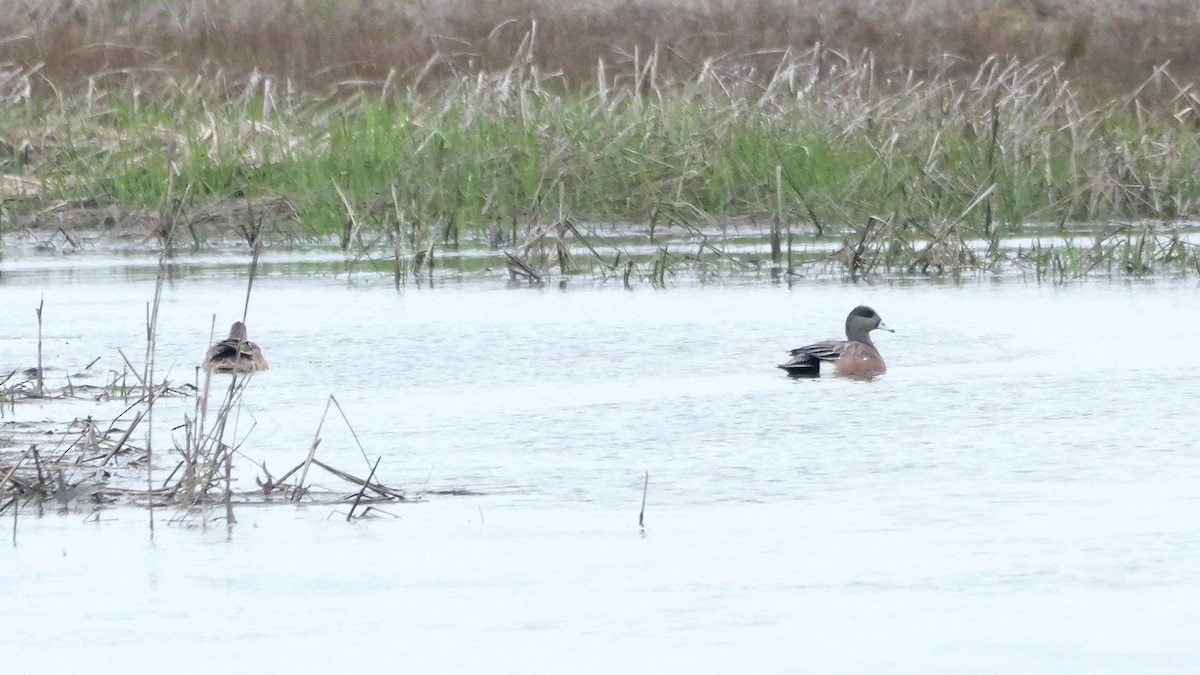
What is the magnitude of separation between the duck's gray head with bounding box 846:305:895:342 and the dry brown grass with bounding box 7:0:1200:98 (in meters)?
12.7

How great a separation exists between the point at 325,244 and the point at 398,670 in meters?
9.39

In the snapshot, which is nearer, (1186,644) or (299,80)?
(1186,644)

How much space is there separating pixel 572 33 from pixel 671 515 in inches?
721

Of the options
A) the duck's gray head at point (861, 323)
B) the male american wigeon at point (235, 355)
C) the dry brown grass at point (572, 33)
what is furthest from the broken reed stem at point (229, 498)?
the dry brown grass at point (572, 33)

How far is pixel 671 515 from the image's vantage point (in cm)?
560

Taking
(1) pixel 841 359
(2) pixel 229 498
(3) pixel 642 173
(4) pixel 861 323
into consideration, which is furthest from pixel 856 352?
(3) pixel 642 173

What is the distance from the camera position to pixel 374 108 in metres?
14.8

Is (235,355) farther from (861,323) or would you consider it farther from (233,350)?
(861,323)

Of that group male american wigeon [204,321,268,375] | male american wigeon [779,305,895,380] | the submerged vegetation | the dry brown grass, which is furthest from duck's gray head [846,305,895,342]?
the dry brown grass

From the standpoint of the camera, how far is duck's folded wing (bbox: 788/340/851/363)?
8203mm

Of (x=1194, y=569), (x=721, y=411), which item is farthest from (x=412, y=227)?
(x=1194, y=569)

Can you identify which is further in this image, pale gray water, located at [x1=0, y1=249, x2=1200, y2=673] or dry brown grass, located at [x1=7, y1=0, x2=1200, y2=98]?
dry brown grass, located at [x1=7, y1=0, x2=1200, y2=98]

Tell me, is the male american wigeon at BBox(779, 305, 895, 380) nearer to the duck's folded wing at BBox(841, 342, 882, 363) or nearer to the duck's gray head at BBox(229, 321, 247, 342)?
the duck's folded wing at BBox(841, 342, 882, 363)

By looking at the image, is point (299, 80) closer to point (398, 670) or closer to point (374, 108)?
point (374, 108)
